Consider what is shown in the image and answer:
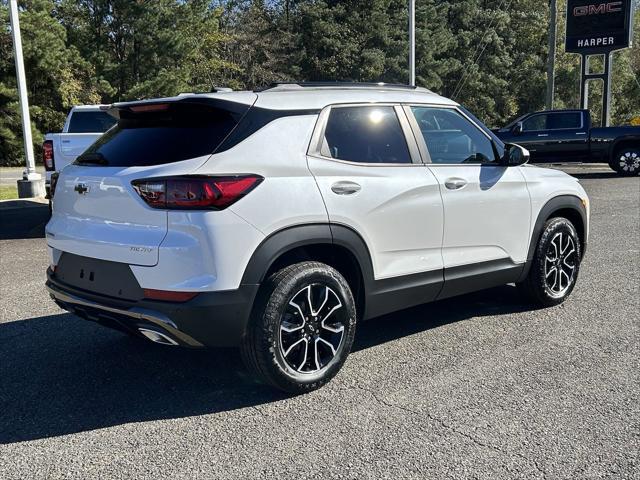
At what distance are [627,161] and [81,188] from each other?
684 inches

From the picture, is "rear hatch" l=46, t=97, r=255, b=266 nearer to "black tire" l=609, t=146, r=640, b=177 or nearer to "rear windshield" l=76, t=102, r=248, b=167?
"rear windshield" l=76, t=102, r=248, b=167

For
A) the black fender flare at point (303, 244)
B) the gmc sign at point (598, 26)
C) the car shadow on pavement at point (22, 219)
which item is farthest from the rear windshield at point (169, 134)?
the gmc sign at point (598, 26)

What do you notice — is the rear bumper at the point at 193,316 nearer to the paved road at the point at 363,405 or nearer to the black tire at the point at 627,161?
the paved road at the point at 363,405

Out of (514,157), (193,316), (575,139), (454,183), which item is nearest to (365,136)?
(454,183)

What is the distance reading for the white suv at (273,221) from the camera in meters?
3.46

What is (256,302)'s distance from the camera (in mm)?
3660

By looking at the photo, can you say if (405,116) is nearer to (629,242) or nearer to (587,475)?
(587,475)

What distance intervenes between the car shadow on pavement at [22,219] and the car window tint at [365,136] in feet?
22.9

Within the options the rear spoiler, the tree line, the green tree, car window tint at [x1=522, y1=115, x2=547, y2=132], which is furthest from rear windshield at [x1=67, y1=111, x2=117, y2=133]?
the green tree

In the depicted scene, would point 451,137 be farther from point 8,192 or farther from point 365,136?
point 8,192

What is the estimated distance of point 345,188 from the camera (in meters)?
3.96

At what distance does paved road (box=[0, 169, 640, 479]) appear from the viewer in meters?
3.09

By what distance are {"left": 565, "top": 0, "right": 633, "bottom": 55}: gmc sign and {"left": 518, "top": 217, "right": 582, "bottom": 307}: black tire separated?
20824mm

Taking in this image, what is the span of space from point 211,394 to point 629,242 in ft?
22.1
